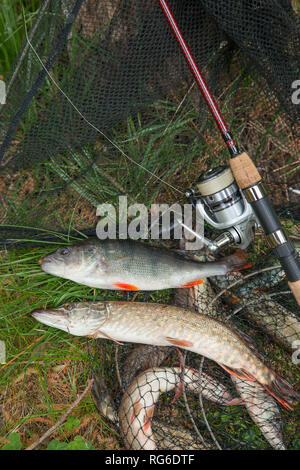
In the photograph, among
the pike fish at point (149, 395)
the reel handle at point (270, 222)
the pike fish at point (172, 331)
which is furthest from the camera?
the pike fish at point (172, 331)

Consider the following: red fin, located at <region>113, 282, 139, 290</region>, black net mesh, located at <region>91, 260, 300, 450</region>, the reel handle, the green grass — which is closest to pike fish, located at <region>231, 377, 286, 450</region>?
black net mesh, located at <region>91, 260, 300, 450</region>

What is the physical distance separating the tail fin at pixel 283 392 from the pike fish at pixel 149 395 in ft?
0.75

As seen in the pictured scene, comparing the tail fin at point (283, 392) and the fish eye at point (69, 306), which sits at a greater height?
the fish eye at point (69, 306)

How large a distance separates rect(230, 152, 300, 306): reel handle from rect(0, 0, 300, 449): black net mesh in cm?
47

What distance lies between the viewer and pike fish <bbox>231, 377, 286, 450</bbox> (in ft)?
8.07

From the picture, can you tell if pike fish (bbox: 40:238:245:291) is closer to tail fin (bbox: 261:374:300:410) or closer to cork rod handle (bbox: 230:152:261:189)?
cork rod handle (bbox: 230:152:261:189)

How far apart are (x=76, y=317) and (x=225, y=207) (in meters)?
1.16

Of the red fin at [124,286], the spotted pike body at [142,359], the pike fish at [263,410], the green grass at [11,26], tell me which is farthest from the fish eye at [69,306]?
the green grass at [11,26]

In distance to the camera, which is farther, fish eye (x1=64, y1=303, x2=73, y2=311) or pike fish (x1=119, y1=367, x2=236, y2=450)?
fish eye (x1=64, y1=303, x2=73, y2=311)

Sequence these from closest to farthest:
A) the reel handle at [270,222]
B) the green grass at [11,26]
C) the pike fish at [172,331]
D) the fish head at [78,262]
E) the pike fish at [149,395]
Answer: the reel handle at [270,222] → the pike fish at [149,395] → the pike fish at [172,331] → the fish head at [78,262] → the green grass at [11,26]

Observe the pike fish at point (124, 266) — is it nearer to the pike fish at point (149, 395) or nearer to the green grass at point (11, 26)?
the pike fish at point (149, 395)

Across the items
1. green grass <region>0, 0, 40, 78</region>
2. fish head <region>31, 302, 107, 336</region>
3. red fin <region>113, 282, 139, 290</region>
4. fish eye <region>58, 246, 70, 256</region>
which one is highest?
green grass <region>0, 0, 40, 78</region>

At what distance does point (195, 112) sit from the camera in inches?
117

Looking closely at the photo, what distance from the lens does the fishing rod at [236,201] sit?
224 centimetres
